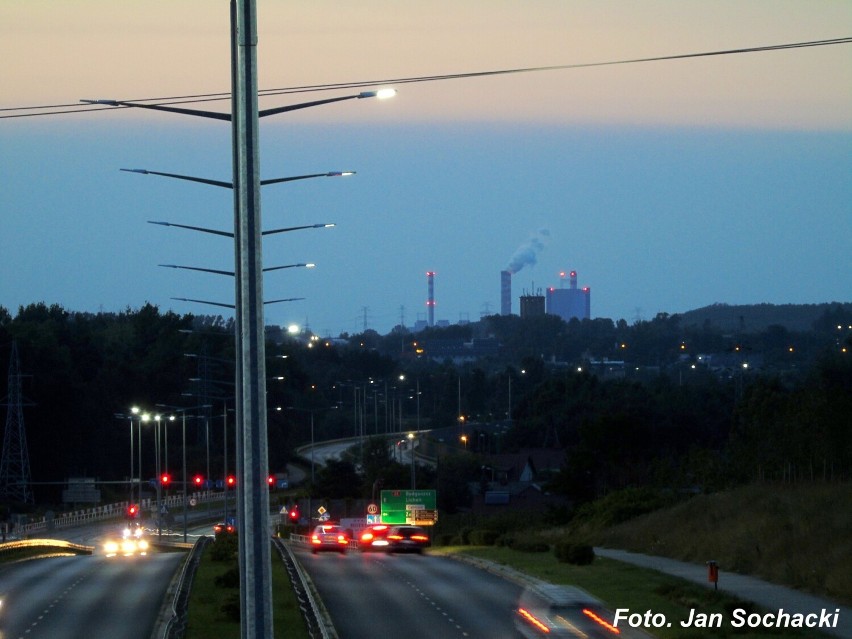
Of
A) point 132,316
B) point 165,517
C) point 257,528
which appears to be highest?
point 132,316

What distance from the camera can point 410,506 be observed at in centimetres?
6719

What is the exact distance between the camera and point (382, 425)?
528ft

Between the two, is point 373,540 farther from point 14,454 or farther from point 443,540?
point 14,454

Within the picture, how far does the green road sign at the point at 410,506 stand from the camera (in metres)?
67.1

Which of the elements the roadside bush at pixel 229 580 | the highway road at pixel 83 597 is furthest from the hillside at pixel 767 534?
the highway road at pixel 83 597

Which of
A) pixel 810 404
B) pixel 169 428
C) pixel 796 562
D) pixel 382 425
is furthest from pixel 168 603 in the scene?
pixel 382 425

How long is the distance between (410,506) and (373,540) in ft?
24.5

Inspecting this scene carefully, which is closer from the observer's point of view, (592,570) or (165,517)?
(592,570)

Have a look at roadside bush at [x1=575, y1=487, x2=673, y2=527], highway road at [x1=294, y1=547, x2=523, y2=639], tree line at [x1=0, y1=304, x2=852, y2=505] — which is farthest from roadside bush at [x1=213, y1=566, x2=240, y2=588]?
roadside bush at [x1=575, y1=487, x2=673, y2=527]

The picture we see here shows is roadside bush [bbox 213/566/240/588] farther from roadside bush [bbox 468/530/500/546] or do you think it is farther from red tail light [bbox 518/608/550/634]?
roadside bush [bbox 468/530/500/546]

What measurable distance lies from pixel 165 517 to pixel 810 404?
56.0 m

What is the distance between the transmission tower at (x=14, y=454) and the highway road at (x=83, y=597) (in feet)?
138

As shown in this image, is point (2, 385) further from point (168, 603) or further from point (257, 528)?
point (257, 528)

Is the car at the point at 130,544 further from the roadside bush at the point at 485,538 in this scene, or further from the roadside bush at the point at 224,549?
the roadside bush at the point at 485,538
